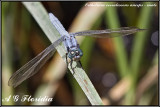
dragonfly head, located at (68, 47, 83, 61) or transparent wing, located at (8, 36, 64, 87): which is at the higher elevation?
transparent wing, located at (8, 36, 64, 87)

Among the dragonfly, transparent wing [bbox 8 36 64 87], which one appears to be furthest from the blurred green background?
transparent wing [bbox 8 36 64 87]

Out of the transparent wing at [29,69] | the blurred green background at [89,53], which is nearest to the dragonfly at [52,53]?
the transparent wing at [29,69]

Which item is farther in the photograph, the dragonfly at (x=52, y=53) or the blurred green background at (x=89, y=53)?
the blurred green background at (x=89, y=53)

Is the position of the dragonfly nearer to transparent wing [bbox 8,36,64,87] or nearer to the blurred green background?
transparent wing [bbox 8,36,64,87]

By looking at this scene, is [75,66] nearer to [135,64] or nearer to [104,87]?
[135,64]

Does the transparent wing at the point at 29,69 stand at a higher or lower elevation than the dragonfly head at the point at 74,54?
higher

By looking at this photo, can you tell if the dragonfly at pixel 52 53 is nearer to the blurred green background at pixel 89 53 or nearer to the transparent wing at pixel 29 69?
the transparent wing at pixel 29 69

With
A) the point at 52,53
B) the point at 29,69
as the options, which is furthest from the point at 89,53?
the point at 29,69
